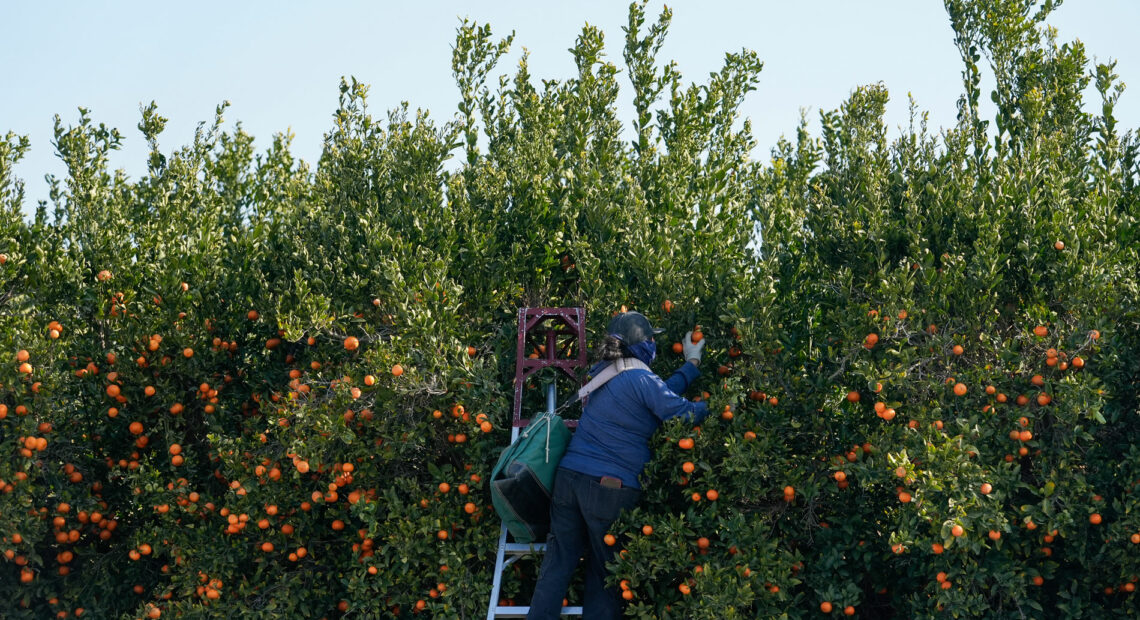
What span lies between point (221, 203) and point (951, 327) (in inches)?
227

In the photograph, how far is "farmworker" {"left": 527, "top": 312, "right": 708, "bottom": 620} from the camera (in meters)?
5.60

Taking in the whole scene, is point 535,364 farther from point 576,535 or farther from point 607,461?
point 576,535

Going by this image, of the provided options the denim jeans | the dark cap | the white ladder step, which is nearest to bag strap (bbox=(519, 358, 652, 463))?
the dark cap

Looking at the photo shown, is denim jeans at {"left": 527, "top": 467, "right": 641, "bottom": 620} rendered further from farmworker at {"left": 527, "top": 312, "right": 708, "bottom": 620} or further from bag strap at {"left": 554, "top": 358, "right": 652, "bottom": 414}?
bag strap at {"left": 554, "top": 358, "right": 652, "bottom": 414}

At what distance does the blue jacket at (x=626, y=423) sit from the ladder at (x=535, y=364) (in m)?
0.43

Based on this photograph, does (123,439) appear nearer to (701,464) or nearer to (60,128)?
(60,128)

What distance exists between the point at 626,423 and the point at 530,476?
60cm

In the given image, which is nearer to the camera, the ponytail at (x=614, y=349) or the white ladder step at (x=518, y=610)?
the ponytail at (x=614, y=349)

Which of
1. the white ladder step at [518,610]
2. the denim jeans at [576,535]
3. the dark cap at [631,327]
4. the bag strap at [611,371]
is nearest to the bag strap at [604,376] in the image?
the bag strap at [611,371]

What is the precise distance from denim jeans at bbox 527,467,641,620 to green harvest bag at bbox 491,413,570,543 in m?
0.10

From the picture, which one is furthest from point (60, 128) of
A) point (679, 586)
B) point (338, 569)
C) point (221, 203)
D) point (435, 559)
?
point (679, 586)

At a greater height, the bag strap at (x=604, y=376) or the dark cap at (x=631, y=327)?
the dark cap at (x=631, y=327)

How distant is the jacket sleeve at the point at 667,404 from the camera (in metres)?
5.49

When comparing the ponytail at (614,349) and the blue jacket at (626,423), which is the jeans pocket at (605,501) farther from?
the ponytail at (614,349)
